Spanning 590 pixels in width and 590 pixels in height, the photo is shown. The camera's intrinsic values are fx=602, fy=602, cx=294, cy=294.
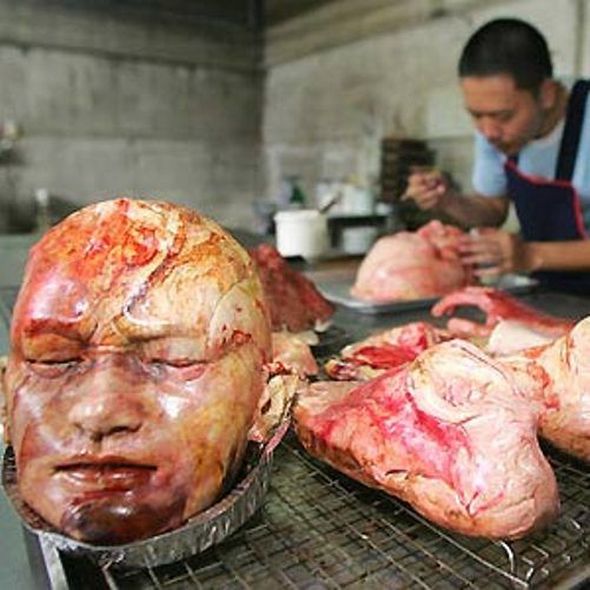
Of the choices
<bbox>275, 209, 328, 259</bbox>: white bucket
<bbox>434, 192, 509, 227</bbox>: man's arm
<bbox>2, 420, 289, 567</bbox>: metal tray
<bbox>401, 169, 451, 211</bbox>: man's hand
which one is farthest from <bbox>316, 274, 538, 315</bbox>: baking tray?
<bbox>2, 420, 289, 567</bbox>: metal tray

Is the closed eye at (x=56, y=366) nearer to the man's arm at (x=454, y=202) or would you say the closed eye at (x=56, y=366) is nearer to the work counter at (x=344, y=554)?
the work counter at (x=344, y=554)

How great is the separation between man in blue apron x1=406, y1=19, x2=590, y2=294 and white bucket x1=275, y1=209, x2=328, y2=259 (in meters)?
0.56

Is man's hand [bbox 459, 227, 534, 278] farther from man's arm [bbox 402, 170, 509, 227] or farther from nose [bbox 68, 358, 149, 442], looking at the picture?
nose [bbox 68, 358, 149, 442]

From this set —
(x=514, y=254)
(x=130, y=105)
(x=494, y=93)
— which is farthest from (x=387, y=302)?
(x=130, y=105)

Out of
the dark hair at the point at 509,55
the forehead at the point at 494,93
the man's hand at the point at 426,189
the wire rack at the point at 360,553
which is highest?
the dark hair at the point at 509,55

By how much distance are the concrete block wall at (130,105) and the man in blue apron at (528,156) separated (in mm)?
4100

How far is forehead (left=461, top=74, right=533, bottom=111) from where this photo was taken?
2.56 m

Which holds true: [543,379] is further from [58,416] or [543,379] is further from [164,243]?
[58,416]

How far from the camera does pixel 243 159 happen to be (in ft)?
23.2

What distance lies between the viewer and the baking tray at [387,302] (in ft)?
6.88

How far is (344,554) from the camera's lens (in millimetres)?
821

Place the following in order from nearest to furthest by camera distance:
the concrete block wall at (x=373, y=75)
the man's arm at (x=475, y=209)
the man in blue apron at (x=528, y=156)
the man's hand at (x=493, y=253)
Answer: the man's hand at (x=493, y=253)
the man in blue apron at (x=528, y=156)
the man's arm at (x=475, y=209)
the concrete block wall at (x=373, y=75)

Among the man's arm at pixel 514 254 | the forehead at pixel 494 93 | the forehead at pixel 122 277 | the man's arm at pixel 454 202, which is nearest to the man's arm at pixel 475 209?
the man's arm at pixel 454 202

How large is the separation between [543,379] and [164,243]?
0.71 meters
